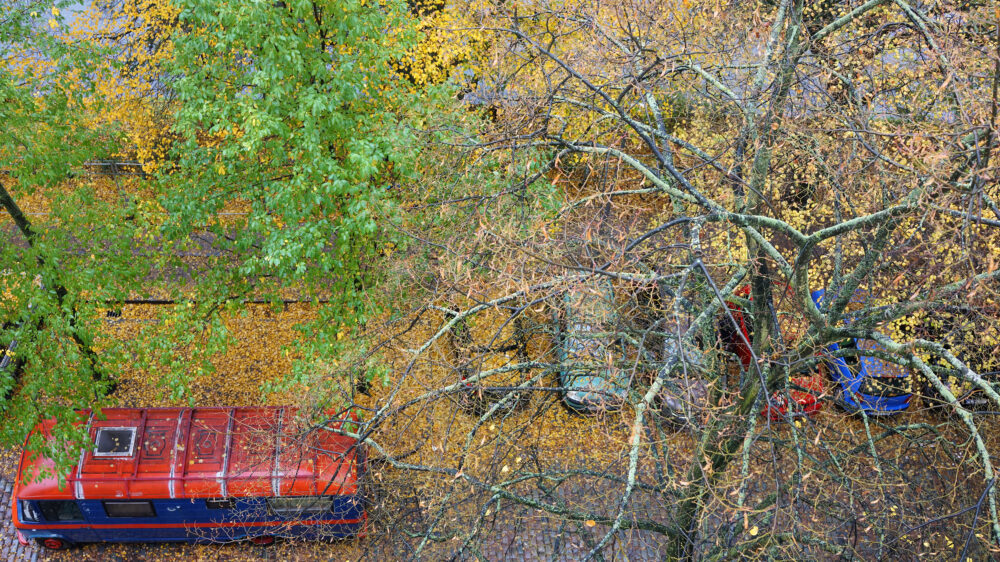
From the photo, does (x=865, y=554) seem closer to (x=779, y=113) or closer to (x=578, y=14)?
(x=779, y=113)

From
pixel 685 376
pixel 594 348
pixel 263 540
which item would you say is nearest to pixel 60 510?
pixel 263 540

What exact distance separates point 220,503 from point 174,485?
0.76 metres

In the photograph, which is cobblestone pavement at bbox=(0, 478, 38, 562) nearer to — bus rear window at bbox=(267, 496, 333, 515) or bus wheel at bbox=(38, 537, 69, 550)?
bus wheel at bbox=(38, 537, 69, 550)

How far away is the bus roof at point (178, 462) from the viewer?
37.3ft

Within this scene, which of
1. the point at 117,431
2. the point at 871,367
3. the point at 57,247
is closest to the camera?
the point at 57,247

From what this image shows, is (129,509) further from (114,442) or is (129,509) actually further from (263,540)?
(263,540)

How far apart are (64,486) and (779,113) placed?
11454 millimetres

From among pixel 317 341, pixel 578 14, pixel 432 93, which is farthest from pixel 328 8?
pixel 317 341

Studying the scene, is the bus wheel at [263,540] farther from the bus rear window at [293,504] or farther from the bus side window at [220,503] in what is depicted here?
the bus side window at [220,503]

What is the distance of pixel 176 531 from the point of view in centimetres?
1206

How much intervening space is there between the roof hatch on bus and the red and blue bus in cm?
2

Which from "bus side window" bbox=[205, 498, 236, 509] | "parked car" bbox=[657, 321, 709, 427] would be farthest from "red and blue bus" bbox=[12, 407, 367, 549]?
"parked car" bbox=[657, 321, 709, 427]

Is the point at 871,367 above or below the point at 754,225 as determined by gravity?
below

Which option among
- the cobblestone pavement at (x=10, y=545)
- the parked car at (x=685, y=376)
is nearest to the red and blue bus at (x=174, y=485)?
the cobblestone pavement at (x=10, y=545)
